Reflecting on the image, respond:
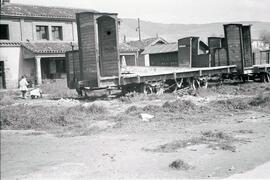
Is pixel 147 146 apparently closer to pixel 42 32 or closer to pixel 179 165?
pixel 179 165

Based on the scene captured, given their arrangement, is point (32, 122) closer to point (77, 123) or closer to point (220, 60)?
point (77, 123)

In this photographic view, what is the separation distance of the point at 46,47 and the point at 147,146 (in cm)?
2300

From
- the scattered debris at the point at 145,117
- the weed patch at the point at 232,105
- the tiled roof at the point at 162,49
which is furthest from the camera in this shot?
the tiled roof at the point at 162,49

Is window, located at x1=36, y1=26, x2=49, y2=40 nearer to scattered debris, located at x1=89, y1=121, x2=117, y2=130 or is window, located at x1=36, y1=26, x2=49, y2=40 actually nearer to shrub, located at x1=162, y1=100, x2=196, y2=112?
shrub, located at x1=162, y1=100, x2=196, y2=112

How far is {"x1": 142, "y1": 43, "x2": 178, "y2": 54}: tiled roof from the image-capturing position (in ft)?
121

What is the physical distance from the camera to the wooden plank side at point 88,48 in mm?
15188

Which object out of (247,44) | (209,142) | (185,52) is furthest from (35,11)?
(209,142)

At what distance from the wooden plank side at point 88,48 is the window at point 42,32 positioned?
1616 cm

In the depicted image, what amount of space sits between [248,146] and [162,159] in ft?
6.75

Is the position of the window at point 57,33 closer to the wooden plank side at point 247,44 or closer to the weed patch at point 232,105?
the wooden plank side at point 247,44

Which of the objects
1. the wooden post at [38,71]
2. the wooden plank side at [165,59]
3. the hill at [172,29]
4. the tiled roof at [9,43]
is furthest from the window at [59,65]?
the hill at [172,29]

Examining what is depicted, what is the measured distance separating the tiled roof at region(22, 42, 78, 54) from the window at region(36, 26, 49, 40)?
1.27 m

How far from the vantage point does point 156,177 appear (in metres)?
5.59

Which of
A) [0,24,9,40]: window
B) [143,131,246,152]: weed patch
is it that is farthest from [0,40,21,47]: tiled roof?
[143,131,246,152]: weed patch
